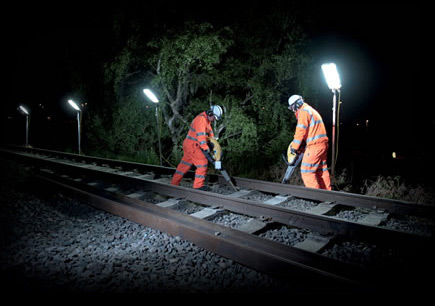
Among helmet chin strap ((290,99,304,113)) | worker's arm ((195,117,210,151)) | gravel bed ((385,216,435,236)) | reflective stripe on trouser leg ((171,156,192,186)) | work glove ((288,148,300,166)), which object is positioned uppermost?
helmet chin strap ((290,99,304,113))

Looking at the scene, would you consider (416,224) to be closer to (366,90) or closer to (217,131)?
(217,131)

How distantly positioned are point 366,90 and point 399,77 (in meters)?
4.41

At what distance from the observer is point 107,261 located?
3.74 metres

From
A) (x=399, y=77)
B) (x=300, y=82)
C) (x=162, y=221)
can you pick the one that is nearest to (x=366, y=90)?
(x=399, y=77)

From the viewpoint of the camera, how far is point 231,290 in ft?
10.3

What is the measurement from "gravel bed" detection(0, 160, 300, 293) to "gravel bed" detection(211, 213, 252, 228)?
2.99ft

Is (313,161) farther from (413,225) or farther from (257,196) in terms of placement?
(413,225)

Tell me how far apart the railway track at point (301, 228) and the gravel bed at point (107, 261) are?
0.19 meters

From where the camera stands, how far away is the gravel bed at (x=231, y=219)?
16.3 ft

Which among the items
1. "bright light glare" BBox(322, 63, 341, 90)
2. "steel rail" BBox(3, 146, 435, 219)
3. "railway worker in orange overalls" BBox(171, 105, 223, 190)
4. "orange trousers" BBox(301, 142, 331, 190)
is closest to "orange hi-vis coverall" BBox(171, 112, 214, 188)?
"railway worker in orange overalls" BBox(171, 105, 223, 190)

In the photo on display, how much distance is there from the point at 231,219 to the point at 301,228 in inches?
44.9

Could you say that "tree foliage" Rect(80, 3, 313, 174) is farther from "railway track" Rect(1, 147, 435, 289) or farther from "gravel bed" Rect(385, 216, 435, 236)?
"gravel bed" Rect(385, 216, 435, 236)

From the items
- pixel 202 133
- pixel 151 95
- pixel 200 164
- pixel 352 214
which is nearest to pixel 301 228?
pixel 352 214

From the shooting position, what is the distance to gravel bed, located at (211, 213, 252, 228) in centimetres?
496
